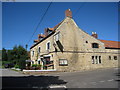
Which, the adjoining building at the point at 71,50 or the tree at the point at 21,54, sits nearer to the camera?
the adjoining building at the point at 71,50

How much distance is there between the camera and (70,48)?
2445 cm

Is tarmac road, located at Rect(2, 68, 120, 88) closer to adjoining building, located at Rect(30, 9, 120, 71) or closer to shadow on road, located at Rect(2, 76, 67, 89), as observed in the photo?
shadow on road, located at Rect(2, 76, 67, 89)

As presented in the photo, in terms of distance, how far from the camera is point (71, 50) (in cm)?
2447

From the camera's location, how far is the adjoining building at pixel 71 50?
77.3 ft

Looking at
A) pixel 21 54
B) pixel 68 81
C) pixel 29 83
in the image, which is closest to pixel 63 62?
pixel 68 81

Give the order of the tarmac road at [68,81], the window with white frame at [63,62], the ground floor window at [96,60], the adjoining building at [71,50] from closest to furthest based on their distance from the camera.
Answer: the tarmac road at [68,81], the window with white frame at [63,62], the adjoining building at [71,50], the ground floor window at [96,60]

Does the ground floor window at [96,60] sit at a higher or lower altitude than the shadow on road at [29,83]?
higher

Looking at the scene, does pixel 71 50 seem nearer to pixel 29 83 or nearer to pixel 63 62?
pixel 63 62

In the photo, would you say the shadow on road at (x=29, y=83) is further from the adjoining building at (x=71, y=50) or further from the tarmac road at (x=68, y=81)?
the adjoining building at (x=71, y=50)

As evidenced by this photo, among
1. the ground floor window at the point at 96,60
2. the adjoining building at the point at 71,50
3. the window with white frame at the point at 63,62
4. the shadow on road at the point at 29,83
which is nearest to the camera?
the shadow on road at the point at 29,83

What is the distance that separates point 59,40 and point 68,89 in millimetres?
15181

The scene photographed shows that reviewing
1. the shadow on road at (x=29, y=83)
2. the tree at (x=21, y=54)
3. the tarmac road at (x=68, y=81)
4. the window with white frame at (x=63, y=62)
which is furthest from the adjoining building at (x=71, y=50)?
the shadow on road at (x=29, y=83)

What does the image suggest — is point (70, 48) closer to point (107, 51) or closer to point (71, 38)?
point (71, 38)

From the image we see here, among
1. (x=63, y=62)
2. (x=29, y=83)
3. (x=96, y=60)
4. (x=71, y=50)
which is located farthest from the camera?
(x=96, y=60)
